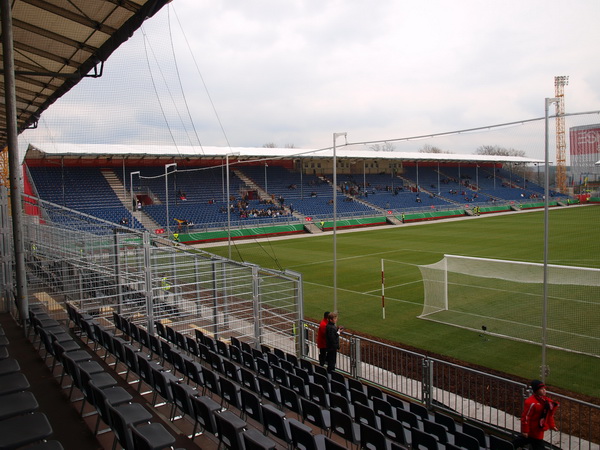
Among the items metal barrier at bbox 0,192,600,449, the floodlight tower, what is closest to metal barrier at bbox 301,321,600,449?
metal barrier at bbox 0,192,600,449

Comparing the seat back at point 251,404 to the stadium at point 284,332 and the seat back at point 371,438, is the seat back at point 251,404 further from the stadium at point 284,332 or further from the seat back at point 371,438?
the seat back at point 371,438

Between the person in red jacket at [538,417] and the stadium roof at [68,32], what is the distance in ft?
27.2

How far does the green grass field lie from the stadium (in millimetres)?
122

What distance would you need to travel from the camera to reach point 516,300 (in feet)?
55.2

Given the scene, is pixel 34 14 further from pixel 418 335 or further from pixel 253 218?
pixel 253 218

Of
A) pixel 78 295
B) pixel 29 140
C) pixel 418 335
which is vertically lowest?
pixel 418 335

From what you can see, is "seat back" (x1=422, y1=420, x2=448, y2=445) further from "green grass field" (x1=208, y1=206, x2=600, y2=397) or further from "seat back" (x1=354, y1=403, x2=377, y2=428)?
"green grass field" (x1=208, y1=206, x2=600, y2=397)

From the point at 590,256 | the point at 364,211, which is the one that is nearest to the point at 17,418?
the point at 590,256

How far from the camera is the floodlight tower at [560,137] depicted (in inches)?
396

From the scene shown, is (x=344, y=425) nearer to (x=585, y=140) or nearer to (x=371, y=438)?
(x=371, y=438)

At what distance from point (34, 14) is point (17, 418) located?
24.3 ft

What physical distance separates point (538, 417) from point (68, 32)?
10639 millimetres

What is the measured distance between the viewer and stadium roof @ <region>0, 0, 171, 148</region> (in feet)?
27.0

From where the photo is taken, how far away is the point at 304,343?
12.0 m
